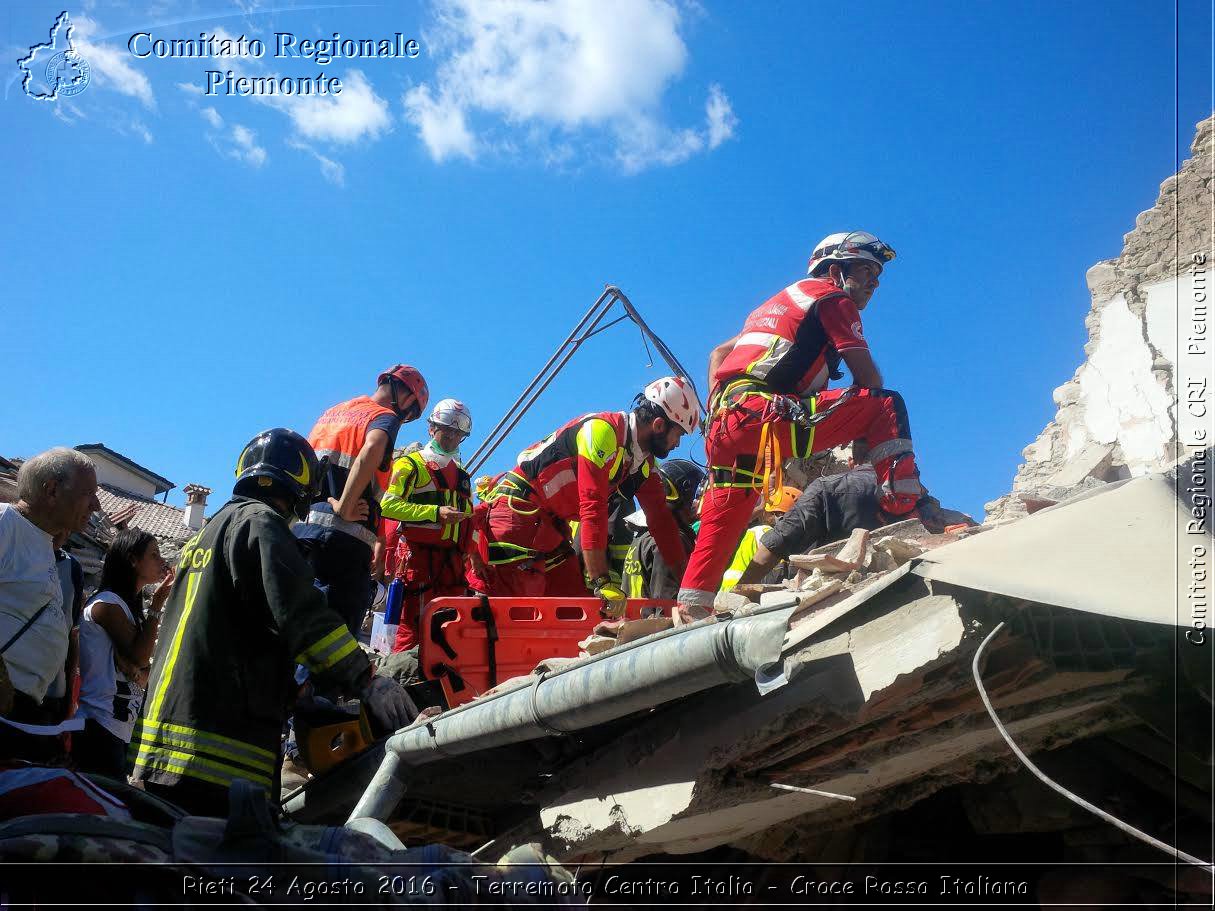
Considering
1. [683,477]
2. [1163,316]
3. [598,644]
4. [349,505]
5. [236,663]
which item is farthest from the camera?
[683,477]

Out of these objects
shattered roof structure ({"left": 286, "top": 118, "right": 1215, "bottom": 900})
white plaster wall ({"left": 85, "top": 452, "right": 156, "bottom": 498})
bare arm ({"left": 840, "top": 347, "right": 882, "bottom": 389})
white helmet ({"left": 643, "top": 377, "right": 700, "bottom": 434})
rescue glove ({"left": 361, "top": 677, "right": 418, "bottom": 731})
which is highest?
white plaster wall ({"left": 85, "top": 452, "right": 156, "bottom": 498})

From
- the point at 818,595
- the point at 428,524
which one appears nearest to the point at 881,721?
the point at 818,595

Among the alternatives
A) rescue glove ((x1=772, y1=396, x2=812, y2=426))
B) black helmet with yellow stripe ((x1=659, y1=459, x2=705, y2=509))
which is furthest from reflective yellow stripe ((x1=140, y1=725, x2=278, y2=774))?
black helmet with yellow stripe ((x1=659, y1=459, x2=705, y2=509))

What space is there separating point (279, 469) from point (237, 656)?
0.77 metres

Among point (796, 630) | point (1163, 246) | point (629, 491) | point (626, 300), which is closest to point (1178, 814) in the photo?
point (796, 630)

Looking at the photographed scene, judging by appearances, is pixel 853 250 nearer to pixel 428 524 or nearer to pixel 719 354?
pixel 719 354

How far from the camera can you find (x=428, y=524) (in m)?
6.54

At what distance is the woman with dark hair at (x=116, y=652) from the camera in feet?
14.9

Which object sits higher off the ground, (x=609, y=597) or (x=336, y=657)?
(x=609, y=597)

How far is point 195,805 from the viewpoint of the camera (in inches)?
124

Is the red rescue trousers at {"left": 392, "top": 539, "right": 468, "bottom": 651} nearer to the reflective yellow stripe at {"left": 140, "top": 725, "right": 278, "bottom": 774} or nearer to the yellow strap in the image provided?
the yellow strap

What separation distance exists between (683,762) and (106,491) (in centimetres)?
2435

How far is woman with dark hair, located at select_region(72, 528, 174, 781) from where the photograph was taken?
455 centimetres

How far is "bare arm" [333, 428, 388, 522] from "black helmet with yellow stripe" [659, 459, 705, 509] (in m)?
2.76
